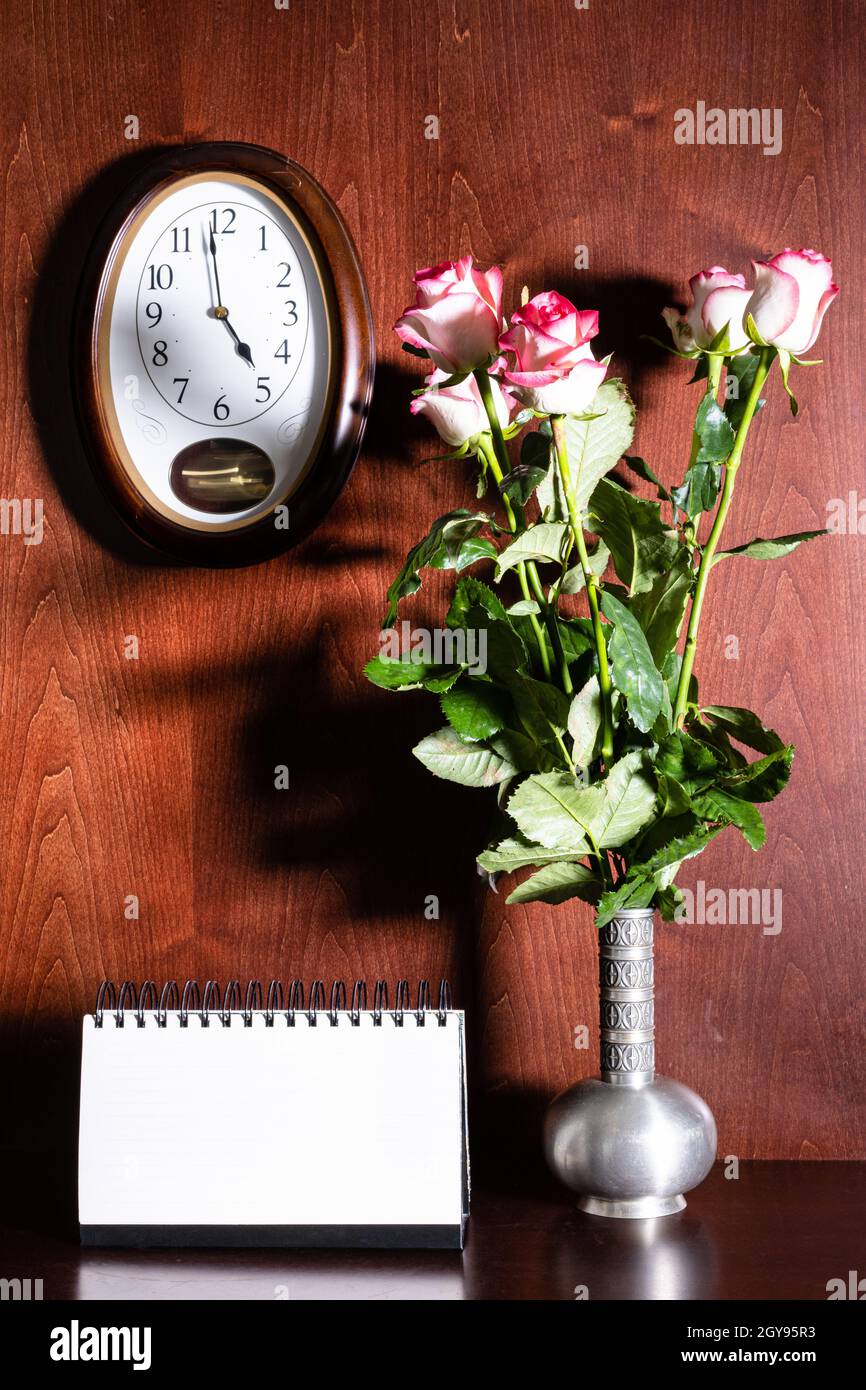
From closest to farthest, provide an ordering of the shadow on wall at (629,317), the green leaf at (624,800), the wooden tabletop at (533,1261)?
1. the wooden tabletop at (533,1261)
2. the green leaf at (624,800)
3. the shadow on wall at (629,317)

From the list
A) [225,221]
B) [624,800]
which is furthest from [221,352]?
[624,800]

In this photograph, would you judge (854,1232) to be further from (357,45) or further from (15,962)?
(357,45)

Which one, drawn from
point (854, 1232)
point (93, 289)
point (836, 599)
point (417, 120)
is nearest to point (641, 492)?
point (836, 599)

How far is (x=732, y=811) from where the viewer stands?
959mm

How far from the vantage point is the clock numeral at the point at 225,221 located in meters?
1.20

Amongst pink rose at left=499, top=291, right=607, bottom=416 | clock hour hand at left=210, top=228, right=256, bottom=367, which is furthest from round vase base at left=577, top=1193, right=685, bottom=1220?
clock hour hand at left=210, top=228, right=256, bottom=367

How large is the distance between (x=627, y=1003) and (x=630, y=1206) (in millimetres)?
165

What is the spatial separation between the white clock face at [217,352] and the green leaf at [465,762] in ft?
1.08

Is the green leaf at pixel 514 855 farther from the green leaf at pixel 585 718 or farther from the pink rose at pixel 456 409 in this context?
the pink rose at pixel 456 409

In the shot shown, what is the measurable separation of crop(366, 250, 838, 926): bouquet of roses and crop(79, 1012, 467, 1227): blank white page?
0.18 meters

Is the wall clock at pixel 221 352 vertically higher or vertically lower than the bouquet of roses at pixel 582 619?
higher

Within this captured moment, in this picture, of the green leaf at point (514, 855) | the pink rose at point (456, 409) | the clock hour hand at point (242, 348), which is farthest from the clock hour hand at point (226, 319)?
the green leaf at point (514, 855)

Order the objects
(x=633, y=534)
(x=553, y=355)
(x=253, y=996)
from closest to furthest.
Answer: (x=553, y=355) < (x=633, y=534) < (x=253, y=996)

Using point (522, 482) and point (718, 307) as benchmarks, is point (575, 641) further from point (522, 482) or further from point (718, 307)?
point (718, 307)
